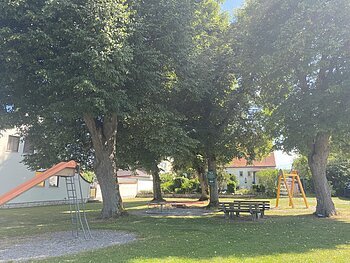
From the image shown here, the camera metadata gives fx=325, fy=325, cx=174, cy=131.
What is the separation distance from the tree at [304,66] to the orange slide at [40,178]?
9.63m

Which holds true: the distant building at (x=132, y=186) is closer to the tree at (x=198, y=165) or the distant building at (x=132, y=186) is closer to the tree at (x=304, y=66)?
the tree at (x=198, y=165)

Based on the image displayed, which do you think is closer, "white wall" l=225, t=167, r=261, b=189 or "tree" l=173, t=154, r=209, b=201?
"tree" l=173, t=154, r=209, b=201

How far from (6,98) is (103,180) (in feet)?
19.1

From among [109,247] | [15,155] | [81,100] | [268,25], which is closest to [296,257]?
[109,247]

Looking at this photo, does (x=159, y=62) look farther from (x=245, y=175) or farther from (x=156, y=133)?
(x=245, y=175)

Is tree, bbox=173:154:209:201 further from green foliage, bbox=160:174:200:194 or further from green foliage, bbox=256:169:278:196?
green foliage, bbox=160:174:200:194

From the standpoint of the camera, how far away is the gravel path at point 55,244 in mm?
8594

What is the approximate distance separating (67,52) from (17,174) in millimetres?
19281

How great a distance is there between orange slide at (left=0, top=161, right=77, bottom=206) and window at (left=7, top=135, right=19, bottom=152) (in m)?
18.9

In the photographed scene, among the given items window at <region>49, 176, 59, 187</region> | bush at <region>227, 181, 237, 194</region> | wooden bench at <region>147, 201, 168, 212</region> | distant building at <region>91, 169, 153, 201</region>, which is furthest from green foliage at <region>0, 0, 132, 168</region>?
bush at <region>227, 181, 237, 194</region>

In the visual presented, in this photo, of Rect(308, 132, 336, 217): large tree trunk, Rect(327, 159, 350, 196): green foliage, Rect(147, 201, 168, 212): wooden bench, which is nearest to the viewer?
Rect(308, 132, 336, 217): large tree trunk

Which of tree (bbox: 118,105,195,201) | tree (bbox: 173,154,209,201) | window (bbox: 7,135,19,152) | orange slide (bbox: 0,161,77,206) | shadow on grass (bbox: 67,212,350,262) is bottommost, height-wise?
shadow on grass (bbox: 67,212,350,262)

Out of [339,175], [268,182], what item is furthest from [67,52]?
[339,175]

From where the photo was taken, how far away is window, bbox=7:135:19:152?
2748 cm
